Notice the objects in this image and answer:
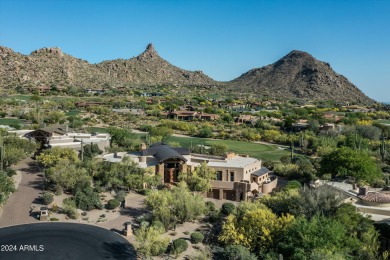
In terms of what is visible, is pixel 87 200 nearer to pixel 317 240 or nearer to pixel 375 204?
pixel 317 240

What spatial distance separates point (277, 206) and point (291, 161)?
27888 millimetres

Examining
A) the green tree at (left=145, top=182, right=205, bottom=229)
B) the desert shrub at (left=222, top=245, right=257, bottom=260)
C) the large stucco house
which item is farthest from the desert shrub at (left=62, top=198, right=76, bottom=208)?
the desert shrub at (left=222, top=245, right=257, bottom=260)

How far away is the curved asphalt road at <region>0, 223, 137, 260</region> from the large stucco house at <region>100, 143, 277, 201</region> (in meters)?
14.6

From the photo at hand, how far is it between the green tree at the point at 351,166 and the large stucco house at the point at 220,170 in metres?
7.43

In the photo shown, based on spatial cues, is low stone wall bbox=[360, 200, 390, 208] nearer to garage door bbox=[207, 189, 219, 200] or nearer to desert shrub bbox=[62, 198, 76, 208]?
garage door bbox=[207, 189, 219, 200]

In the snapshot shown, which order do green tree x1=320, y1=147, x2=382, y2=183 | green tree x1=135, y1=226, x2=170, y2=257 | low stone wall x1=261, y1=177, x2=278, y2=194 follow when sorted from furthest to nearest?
green tree x1=320, y1=147, x2=382, y2=183
low stone wall x1=261, y1=177, x2=278, y2=194
green tree x1=135, y1=226, x2=170, y2=257

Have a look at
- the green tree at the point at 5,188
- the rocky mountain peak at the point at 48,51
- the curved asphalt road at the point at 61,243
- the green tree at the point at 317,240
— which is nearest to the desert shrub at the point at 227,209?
the green tree at the point at 317,240

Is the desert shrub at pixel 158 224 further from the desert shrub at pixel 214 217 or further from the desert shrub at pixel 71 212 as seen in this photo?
the desert shrub at pixel 71 212

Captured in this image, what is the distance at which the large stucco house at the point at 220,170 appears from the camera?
42562mm

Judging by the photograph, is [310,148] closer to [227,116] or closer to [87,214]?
[227,116]

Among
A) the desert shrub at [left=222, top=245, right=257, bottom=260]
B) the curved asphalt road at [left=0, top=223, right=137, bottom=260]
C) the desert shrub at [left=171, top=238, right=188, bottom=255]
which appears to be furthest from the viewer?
the desert shrub at [left=171, top=238, right=188, bottom=255]

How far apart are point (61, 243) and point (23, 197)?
11.7 m

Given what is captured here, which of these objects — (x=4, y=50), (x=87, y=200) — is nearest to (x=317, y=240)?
(x=87, y=200)

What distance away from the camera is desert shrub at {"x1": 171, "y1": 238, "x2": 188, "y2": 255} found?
2761cm
